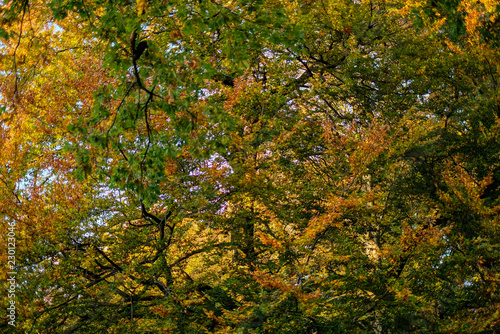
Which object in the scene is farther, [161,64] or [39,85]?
[39,85]

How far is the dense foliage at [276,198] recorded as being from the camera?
6.85 meters

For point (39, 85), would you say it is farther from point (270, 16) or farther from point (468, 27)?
point (468, 27)

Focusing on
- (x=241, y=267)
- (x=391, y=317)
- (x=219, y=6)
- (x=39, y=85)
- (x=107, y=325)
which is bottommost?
(x=391, y=317)

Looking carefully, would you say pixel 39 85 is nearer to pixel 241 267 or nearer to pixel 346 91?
pixel 241 267

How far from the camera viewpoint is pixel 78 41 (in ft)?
31.0

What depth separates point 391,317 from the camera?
7484 mm

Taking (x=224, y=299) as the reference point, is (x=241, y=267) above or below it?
above

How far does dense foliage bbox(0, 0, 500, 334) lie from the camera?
22.5 ft

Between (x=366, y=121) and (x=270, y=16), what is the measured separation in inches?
249

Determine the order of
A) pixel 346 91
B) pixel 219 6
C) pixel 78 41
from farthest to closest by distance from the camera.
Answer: pixel 346 91 < pixel 78 41 < pixel 219 6

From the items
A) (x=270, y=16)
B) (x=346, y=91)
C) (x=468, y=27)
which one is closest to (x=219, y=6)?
(x=270, y=16)

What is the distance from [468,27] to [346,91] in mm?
2740

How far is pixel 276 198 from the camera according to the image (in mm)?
8578

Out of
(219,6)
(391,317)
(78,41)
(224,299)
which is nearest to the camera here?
(219,6)
